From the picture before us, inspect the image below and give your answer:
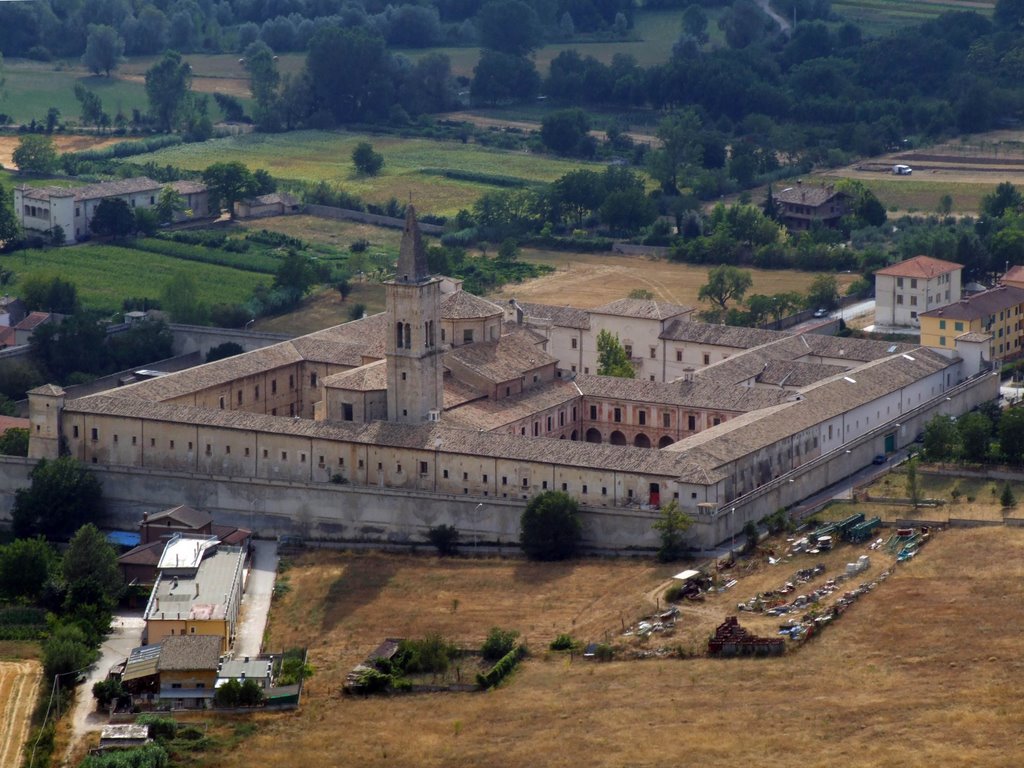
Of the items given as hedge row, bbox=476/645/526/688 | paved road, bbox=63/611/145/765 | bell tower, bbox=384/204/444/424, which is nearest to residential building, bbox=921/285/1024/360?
bell tower, bbox=384/204/444/424

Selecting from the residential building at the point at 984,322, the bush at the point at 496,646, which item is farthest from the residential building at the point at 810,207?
the bush at the point at 496,646

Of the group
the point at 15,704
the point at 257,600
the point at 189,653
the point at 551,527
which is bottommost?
the point at 15,704

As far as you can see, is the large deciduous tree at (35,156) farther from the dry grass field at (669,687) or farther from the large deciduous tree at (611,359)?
the dry grass field at (669,687)

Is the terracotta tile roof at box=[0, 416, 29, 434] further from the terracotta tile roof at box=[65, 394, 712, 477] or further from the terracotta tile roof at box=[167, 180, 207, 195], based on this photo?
the terracotta tile roof at box=[167, 180, 207, 195]

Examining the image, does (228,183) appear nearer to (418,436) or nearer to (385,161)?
(385,161)

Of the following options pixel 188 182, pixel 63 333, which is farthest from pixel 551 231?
pixel 63 333

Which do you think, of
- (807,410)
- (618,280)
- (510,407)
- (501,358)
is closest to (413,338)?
(510,407)
